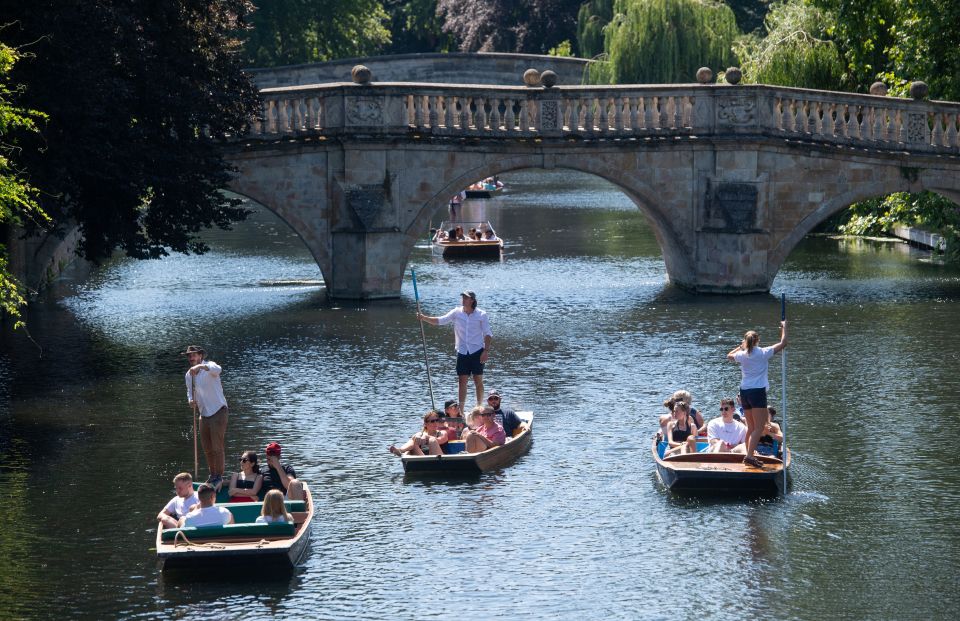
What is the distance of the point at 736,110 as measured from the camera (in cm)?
3706

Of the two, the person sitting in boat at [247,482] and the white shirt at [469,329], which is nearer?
the person sitting in boat at [247,482]

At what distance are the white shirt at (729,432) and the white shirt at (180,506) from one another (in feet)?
23.6

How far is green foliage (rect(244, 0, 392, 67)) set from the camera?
75.2 meters

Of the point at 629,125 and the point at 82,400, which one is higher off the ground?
the point at 629,125

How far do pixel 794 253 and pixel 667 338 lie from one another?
16.4 m

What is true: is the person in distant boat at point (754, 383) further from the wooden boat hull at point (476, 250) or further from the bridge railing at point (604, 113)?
the wooden boat hull at point (476, 250)

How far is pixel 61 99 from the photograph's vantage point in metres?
29.2

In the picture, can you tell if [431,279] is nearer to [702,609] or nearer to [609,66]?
[609,66]

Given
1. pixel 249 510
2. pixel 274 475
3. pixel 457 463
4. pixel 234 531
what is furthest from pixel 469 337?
pixel 234 531

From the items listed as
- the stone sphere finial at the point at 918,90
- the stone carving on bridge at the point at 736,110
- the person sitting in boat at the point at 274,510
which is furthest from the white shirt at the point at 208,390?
the stone sphere finial at the point at 918,90

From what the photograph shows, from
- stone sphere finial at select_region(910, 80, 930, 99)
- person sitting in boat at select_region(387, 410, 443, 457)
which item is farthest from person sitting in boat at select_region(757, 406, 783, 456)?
stone sphere finial at select_region(910, 80, 930, 99)

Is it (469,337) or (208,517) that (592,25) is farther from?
(208,517)

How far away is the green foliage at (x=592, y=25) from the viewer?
75.0 meters

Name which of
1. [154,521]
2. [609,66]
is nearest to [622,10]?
[609,66]
